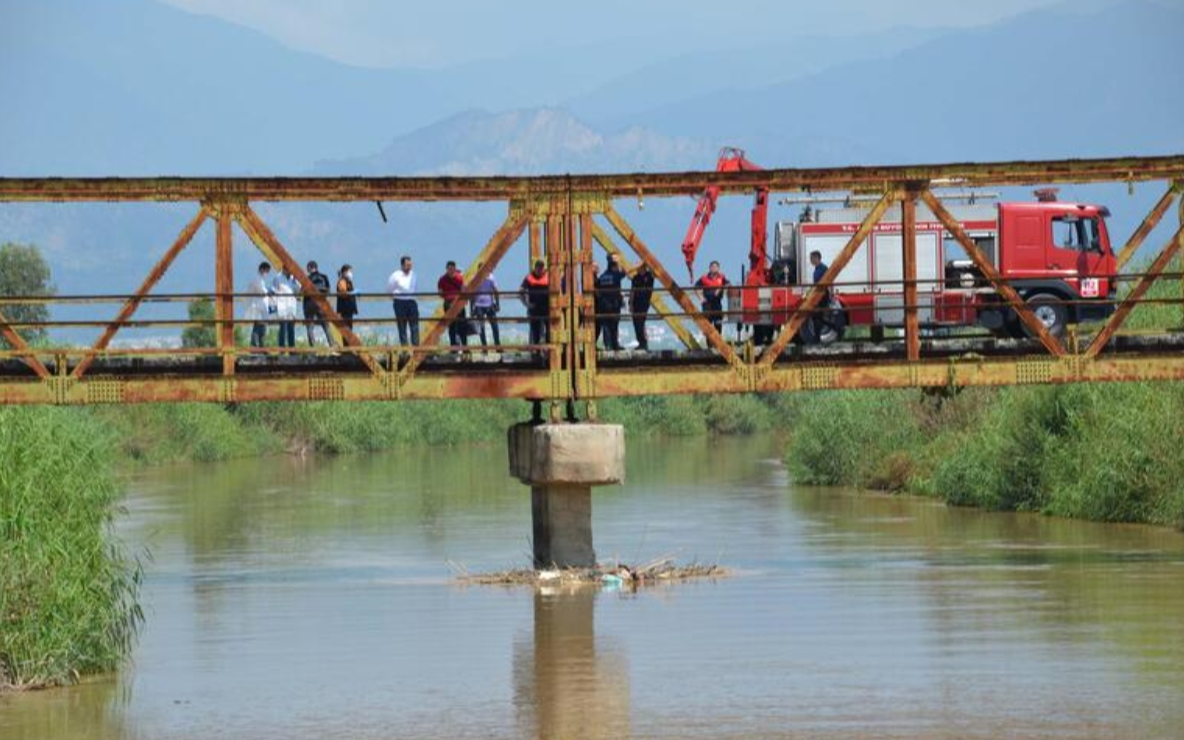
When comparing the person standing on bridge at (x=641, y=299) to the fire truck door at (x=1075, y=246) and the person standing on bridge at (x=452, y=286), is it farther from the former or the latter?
the fire truck door at (x=1075, y=246)

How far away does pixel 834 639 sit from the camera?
30.2 m

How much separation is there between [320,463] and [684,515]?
106 feet

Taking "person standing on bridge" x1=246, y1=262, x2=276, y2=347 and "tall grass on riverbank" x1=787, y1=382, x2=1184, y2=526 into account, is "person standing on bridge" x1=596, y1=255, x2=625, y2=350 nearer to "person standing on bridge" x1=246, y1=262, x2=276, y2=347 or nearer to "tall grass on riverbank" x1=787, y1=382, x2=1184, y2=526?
"person standing on bridge" x1=246, y1=262, x2=276, y2=347

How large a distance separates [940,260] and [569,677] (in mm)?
17622

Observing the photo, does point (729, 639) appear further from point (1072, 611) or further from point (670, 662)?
point (1072, 611)

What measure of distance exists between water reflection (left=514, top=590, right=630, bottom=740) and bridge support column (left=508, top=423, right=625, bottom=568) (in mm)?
1230

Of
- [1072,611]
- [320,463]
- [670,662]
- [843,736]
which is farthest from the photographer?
[320,463]

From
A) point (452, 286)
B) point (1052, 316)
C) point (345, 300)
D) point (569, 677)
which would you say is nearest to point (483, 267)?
point (452, 286)

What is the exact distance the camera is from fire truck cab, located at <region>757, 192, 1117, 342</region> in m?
42.6

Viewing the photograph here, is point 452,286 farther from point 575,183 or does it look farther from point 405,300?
point 575,183

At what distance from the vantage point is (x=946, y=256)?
44719mm

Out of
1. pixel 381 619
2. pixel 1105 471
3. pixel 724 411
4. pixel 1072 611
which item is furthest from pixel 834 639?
pixel 724 411

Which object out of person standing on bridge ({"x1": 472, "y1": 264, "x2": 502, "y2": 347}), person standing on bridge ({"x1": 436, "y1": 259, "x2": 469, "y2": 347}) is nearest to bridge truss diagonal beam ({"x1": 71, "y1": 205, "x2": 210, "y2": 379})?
person standing on bridge ({"x1": 436, "y1": 259, "x2": 469, "y2": 347})

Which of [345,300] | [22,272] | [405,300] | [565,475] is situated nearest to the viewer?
[565,475]
